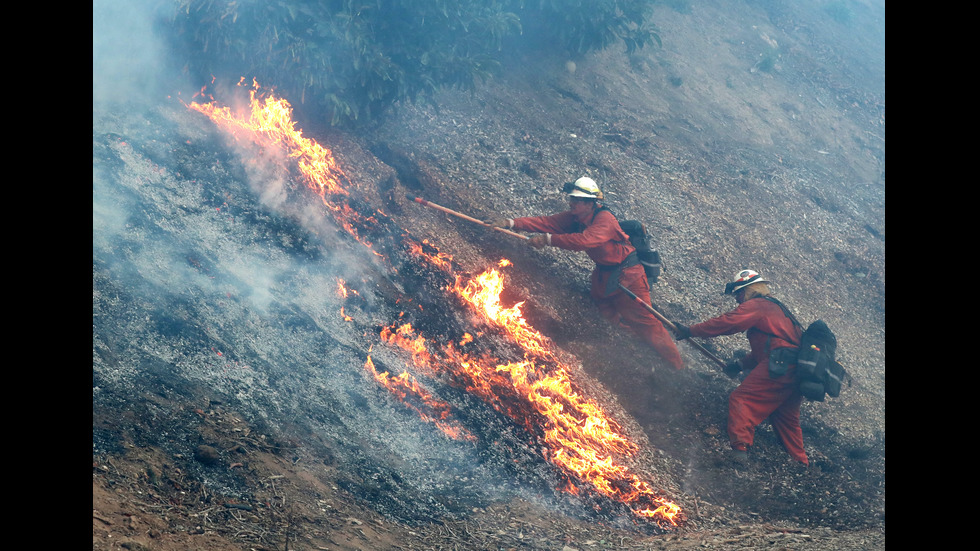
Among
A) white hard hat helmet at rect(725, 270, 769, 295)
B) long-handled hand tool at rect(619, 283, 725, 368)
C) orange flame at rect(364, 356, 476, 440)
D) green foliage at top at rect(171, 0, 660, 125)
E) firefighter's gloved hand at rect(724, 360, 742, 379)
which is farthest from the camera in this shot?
green foliage at top at rect(171, 0, 660, 125)

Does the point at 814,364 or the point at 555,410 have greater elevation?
the point at 814,364

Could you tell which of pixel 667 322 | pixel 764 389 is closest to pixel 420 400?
pixel 667 322

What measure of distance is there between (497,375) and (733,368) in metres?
3.21

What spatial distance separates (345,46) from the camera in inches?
359

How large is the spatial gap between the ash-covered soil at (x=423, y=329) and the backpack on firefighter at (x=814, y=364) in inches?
35.6

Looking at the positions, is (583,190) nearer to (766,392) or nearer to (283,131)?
(766,392)

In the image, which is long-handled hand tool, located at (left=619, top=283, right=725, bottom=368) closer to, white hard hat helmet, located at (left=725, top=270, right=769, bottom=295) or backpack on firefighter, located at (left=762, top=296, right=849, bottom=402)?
white hard hat helmet, located at (left=725, top=270, right=769, bottom=295)

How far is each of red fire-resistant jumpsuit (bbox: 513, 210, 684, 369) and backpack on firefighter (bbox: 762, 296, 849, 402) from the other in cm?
140

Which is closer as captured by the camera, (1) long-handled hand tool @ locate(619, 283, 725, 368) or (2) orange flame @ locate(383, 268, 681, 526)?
(2) orange flame @ locate(383, 268, 681, 526)

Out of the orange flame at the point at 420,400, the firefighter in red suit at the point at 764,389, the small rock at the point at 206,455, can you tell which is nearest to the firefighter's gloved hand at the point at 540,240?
the firefighter in red suit at the point at 764,389

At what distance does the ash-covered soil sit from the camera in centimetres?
453

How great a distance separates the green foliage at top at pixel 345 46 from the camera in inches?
338

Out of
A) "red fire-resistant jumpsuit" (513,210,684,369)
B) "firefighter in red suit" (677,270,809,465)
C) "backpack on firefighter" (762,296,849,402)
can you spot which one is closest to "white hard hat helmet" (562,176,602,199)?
"red fire-resistant jumpsuit" (513,210,684,369)

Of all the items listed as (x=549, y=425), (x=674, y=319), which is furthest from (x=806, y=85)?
(x=549, y=425)
